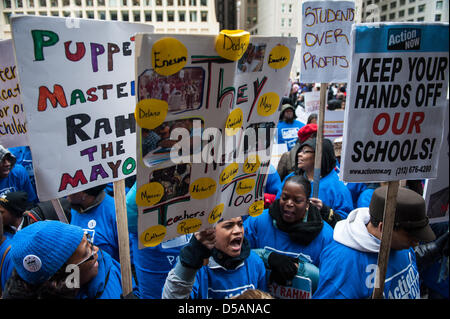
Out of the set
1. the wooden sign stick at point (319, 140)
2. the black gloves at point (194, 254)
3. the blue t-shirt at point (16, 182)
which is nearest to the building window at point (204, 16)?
the blue t-shirt at point (16, 182)

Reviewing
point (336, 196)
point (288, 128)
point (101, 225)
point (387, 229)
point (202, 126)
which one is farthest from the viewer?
point (288, 128)

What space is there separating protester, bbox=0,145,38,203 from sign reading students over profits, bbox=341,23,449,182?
374 centimetres

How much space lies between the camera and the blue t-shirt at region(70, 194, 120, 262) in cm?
286

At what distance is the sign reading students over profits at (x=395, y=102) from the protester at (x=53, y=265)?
61.4 inches

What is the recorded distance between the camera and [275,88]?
2006 millimetres

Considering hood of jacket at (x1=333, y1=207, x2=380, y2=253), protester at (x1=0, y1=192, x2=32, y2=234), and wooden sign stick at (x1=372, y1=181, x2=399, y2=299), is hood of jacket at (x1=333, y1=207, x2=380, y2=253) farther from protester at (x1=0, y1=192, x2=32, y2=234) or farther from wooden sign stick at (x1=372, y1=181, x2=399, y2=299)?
protester at (x1=0, y1=192, x2=32, y2=234)

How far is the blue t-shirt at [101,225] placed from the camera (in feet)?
9.38

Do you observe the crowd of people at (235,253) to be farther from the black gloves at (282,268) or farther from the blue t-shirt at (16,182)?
the blue t-shirt at (16,182)

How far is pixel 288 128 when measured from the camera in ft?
22.4

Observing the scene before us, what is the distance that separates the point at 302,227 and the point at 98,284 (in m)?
1.57

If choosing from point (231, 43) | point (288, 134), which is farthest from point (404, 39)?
point (288, 134)

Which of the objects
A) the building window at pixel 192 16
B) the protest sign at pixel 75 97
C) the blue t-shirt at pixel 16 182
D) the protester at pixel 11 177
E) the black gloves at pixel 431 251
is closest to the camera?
the protest sign at pixel 75 97

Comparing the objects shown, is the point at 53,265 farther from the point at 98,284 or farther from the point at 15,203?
the point at 15,203
